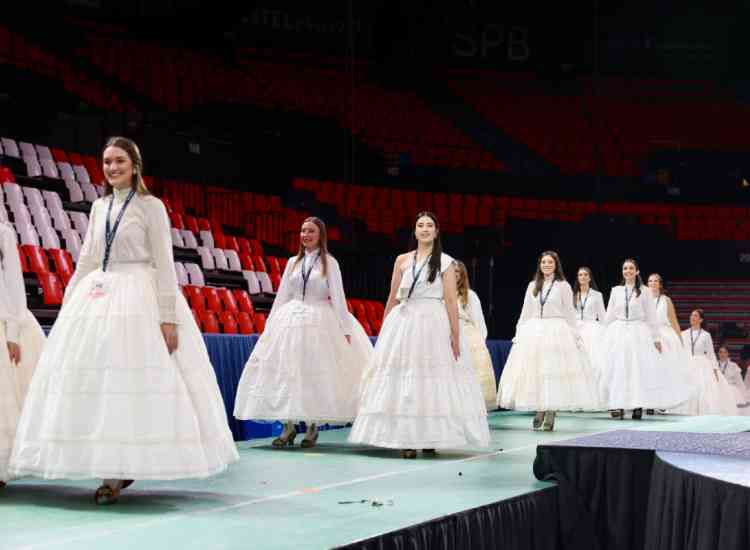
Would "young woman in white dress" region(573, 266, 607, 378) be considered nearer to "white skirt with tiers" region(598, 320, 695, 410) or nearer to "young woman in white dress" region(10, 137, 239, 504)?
"white skirt with tiers" region(598, 320, 695, 410)

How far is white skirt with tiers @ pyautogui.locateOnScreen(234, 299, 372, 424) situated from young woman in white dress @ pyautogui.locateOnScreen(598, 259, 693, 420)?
443 cm

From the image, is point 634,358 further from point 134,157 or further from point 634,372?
point 134,157

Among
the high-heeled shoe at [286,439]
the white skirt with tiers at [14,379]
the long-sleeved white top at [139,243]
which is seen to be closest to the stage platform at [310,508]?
the white skirt with tiers at [14,379]

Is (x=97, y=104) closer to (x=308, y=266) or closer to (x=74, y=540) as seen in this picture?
(x=308, y=266)

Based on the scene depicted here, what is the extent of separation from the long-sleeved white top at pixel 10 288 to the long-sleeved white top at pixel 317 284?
2.76 metres

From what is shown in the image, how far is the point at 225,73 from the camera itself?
72.6ft

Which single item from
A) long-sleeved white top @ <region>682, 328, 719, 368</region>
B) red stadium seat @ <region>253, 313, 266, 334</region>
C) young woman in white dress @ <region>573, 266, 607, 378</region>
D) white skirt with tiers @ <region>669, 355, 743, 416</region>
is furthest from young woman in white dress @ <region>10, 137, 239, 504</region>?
long-sleeved white top @ <region>682, 328, 719, 368</region>

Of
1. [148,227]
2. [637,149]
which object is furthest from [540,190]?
[148,227]

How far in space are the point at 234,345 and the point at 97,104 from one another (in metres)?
10.1

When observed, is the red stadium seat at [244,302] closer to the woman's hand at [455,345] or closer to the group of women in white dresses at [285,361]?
the group of women in white dresses at [285,361]

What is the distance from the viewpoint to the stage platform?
4035 mm

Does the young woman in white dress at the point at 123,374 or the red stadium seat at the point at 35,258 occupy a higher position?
the red stadium seat at the point at 35,258

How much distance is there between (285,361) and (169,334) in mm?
2829

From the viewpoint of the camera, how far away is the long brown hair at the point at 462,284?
35.9 feet
